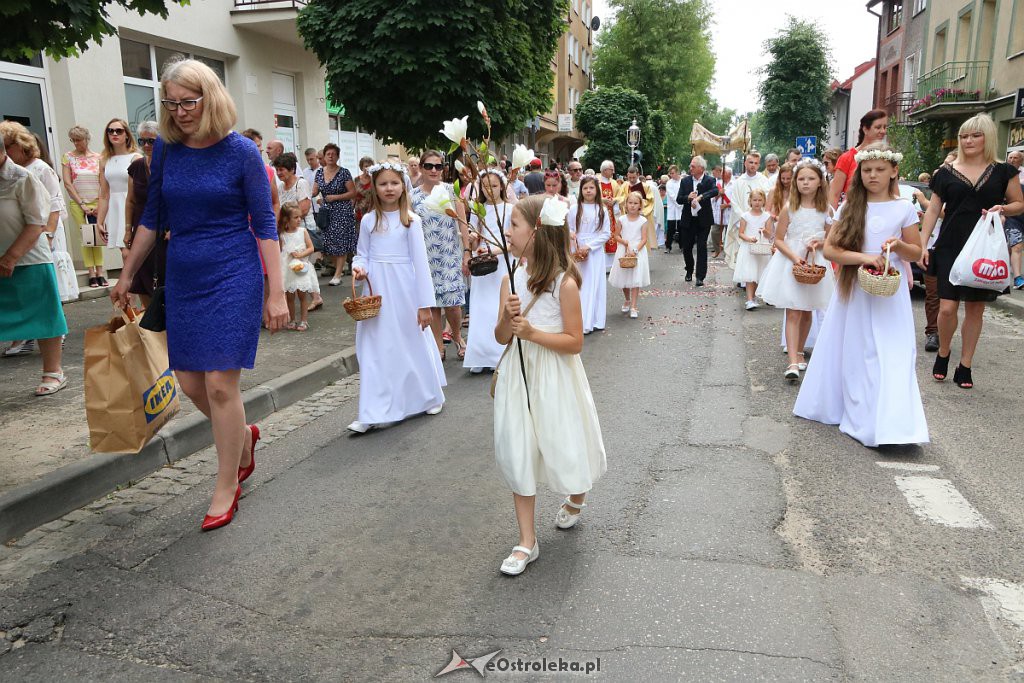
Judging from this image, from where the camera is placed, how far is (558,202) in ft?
10.4

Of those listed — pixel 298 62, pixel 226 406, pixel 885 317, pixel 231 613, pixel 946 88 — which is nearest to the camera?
pixel 231 613

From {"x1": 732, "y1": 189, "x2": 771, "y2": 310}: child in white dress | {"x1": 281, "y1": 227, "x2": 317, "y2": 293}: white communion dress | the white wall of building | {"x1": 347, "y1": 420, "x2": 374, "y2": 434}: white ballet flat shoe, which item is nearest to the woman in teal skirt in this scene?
{"x1": 347, "y1": 420, "x2": 374, "y2": 434}: white ballet flat shoe

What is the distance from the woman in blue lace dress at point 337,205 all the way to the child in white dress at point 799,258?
20.5 ft

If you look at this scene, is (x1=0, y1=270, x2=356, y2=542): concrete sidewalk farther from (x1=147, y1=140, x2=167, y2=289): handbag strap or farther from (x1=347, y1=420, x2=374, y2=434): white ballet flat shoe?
(x1=147, y1=140, x2=167, y2=289): handbag strap

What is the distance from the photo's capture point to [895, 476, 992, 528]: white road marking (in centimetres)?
387

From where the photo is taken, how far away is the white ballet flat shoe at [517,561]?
133 inches

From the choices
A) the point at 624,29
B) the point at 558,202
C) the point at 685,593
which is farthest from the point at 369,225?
the point at 624,29

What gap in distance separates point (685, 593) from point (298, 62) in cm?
1620

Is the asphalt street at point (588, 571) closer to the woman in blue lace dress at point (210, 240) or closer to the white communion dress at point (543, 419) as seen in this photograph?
the white communion dress at point (543, 419)

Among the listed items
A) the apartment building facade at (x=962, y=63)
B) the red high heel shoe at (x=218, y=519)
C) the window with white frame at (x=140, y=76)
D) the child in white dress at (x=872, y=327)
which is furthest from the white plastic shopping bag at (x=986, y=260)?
the apartment building facade at (x=962, y=63)

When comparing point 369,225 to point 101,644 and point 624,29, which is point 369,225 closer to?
point 101,644

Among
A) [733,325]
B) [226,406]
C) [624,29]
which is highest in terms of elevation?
[624,29]

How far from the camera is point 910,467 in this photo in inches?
183

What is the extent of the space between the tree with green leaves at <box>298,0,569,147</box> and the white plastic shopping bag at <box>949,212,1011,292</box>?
277 inches
